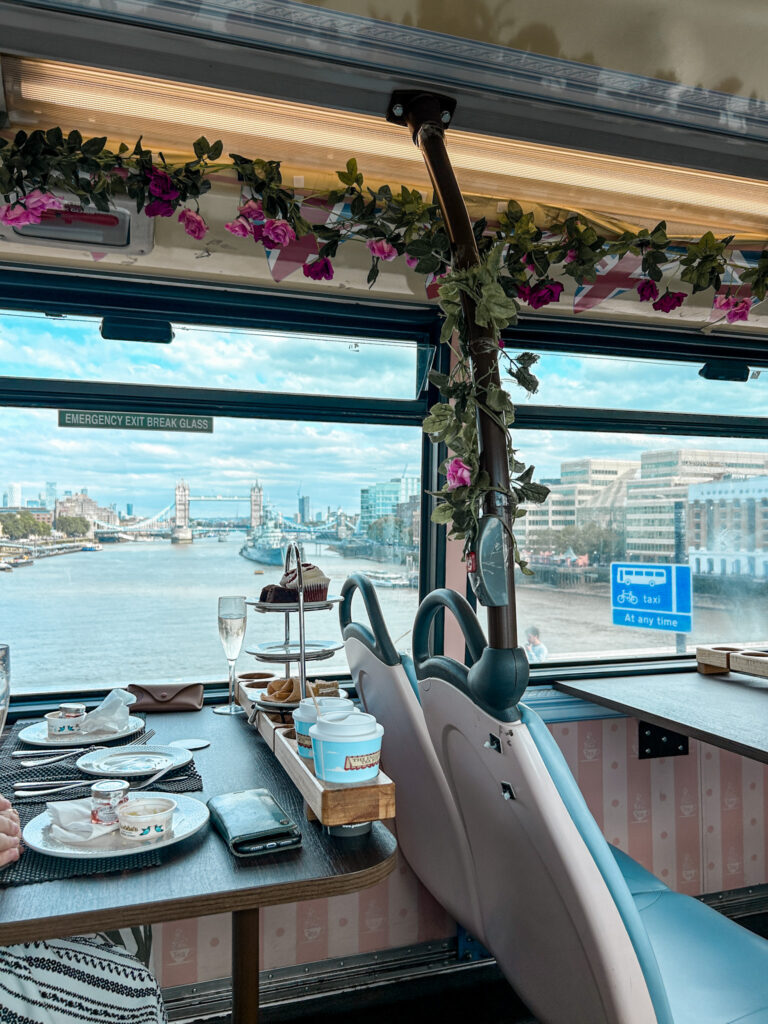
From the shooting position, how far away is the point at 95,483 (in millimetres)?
2447

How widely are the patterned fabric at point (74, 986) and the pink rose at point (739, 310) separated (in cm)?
277

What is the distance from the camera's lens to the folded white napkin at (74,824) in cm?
118

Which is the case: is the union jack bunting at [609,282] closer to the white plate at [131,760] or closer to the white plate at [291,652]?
the white plate at [291,652]

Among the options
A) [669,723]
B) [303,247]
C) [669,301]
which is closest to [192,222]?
[303,247]

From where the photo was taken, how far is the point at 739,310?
2.84 meters

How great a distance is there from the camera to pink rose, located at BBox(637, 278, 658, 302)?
270cm

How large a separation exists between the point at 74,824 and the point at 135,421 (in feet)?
4.82

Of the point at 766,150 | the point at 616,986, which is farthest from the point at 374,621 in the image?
the point at 766,150

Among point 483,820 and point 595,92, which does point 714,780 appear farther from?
point 595,92

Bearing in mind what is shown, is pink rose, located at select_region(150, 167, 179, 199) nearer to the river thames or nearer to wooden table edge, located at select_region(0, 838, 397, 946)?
the river thames

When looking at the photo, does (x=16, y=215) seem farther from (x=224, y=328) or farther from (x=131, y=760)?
(x=131, y=760)

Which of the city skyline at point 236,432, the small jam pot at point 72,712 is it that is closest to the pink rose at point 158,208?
the city skyline at point 236,432

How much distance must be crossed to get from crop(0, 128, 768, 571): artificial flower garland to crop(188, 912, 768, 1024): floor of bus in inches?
57.1

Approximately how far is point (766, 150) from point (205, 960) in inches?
112
